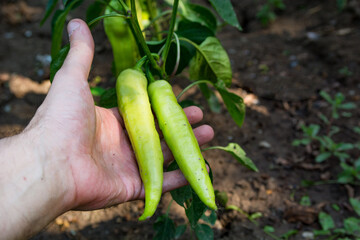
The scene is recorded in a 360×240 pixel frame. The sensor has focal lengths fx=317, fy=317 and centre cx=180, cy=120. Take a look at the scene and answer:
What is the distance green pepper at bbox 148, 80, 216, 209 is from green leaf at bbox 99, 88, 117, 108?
11.5 inches

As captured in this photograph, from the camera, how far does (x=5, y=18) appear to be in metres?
3.32

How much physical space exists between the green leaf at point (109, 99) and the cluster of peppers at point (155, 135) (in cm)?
23

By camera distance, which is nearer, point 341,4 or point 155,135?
point 155,135

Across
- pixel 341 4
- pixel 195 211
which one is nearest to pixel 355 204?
pixel 195 211

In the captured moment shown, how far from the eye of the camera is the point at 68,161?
1.05 meters

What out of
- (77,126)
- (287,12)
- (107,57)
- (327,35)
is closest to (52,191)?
(77,126)

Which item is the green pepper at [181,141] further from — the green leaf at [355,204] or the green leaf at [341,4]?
the green leaf at [341,4]

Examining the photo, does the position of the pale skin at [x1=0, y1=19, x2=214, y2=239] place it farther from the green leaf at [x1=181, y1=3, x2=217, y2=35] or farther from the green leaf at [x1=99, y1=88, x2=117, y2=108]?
the green leaf at [x1=181, y1=3, x2=217, y2=35]

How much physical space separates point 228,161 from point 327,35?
190cm

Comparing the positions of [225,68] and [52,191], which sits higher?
[52,191]

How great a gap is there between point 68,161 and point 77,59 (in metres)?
0.41

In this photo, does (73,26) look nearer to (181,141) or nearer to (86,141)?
(86,141)

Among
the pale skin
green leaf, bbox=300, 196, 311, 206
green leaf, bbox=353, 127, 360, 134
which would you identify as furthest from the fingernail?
green leaf, bbox=353, 127, 360, 134

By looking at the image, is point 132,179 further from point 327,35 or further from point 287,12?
point 287,12
